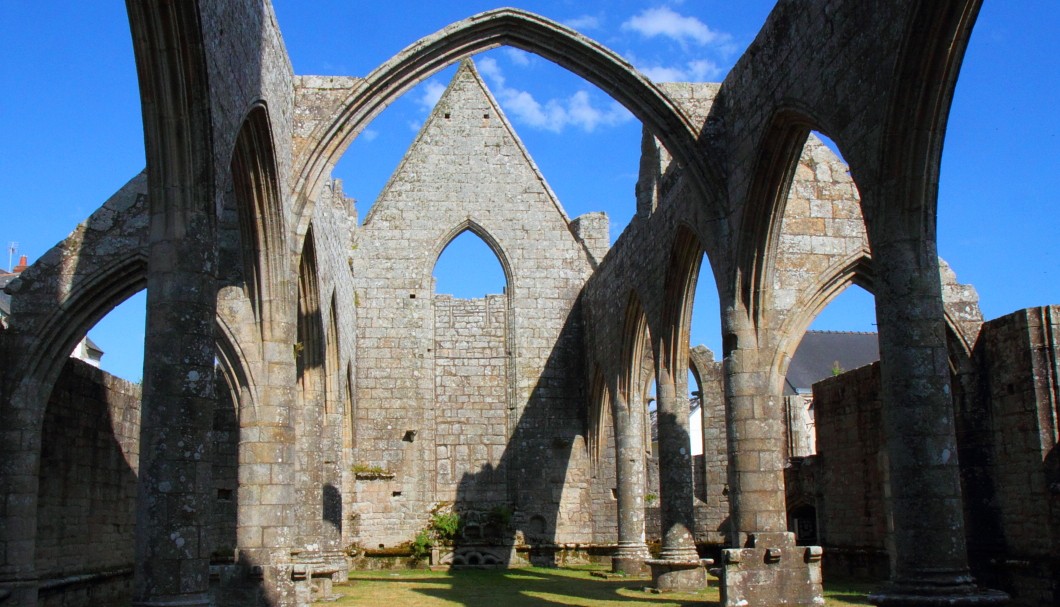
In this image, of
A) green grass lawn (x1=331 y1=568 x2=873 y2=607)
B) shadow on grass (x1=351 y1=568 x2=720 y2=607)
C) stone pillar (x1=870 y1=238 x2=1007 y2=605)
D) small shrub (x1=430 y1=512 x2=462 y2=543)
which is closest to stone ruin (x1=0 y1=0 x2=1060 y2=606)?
stone pillar (x1=870 y1=238 x2=1007 y2=605)

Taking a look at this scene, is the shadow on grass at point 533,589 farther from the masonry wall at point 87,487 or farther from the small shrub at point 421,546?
the masonry wall at point 87,487

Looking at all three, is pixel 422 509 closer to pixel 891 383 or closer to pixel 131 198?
pixel 131 198

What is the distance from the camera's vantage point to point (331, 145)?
9531 millimetres

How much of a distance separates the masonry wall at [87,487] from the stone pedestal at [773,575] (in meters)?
6.81

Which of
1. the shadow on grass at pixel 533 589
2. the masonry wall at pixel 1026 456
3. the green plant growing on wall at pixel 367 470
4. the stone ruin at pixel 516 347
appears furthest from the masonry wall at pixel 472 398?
the masonry wall at pixel 1026 456

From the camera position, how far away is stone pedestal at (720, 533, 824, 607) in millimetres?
8555

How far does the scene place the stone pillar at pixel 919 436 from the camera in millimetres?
5660

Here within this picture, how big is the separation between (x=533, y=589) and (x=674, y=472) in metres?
2.27

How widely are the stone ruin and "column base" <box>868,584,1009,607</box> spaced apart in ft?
0.07

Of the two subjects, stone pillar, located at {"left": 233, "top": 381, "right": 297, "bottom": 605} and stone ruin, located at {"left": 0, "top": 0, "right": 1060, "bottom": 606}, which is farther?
stone pillar, located at {"left": 233, "top": 381, "right": 297, "bottom": 605}

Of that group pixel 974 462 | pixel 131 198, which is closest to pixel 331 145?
pixel 131 198

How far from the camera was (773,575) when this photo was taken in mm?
8664

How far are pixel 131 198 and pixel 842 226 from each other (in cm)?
748

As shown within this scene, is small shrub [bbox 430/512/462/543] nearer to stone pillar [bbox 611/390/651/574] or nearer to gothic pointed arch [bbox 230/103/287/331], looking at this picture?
stone pillar [bbox 611/390/651/574]
